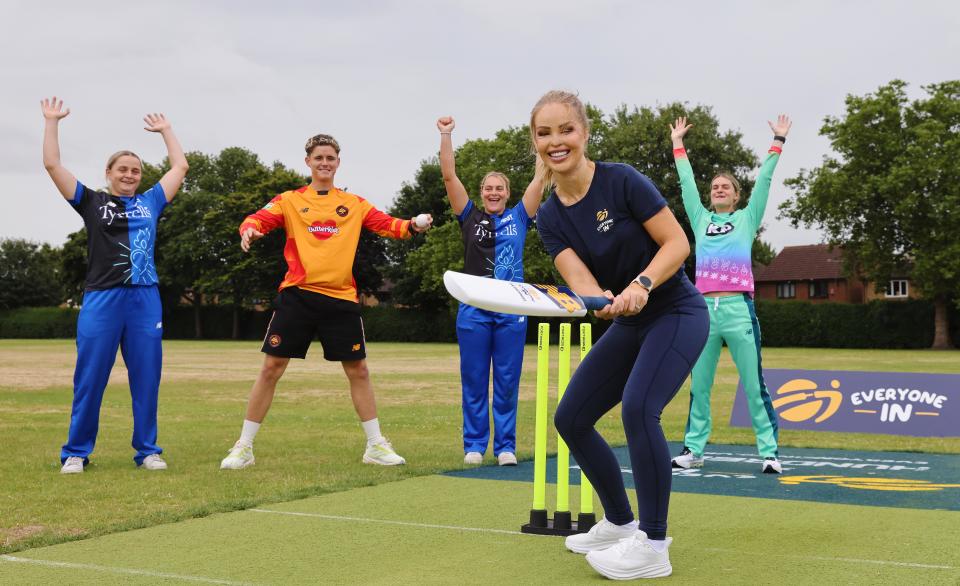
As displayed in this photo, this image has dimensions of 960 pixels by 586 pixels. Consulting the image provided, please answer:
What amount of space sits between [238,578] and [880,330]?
2013 inches

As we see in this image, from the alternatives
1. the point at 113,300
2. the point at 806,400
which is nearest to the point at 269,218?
the point at 113,300

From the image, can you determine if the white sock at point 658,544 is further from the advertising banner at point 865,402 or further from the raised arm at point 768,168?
the advertising banner at point 865,402

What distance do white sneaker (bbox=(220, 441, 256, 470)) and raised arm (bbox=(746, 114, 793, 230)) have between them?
185 inches

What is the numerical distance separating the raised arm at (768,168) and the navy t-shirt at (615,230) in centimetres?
387

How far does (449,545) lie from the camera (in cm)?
516

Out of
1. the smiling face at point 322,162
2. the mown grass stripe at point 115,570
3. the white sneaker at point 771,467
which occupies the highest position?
the smiling face at point 322,162

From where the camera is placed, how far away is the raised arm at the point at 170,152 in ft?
27.8

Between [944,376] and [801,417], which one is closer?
[944,376]

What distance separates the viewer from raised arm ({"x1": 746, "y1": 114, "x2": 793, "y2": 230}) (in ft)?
27.3

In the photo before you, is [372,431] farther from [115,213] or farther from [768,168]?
[768,168]

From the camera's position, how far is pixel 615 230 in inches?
180

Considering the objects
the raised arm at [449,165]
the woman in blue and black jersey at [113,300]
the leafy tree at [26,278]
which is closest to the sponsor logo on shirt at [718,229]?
the raised arm at [449,165]

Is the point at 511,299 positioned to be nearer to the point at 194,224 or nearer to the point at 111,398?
the point at 111,398

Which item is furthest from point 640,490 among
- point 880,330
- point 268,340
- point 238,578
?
point 880,330
